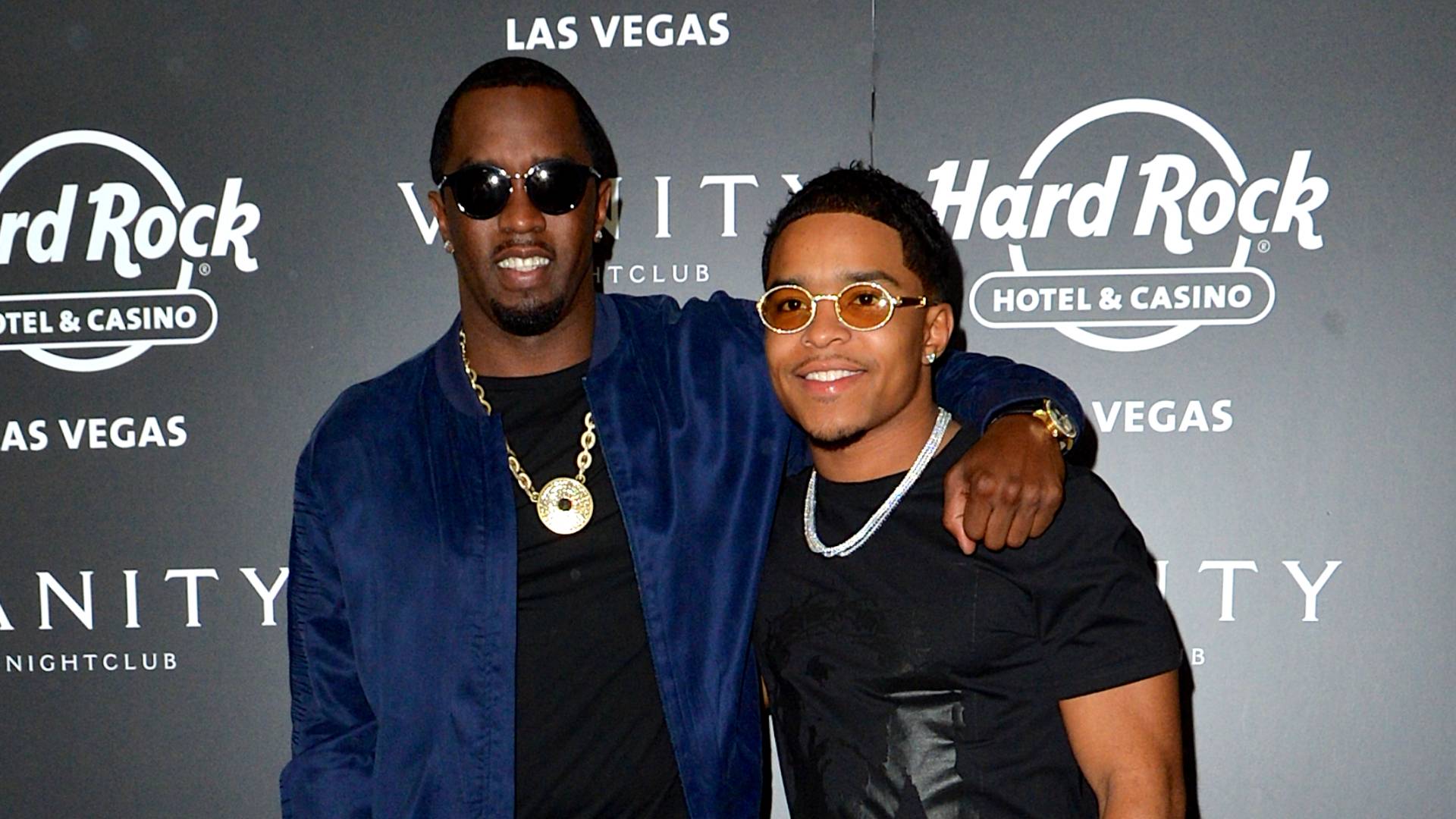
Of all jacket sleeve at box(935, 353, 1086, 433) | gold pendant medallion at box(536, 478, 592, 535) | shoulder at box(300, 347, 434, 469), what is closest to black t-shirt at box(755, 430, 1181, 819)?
jacket sleeve at box(935, 353, 1086, 433)

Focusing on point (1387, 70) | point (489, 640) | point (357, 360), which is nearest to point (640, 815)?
point (489, 640)

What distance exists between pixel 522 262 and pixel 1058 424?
0.85 metres

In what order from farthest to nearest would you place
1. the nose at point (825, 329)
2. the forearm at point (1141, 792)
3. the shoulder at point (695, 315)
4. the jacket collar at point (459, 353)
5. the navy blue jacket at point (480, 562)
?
the shoulder at point (695, 315) → the jacket collar at point (459, 353) → the navy blue jacket at point (480, 562) → the nose at point (825, 329) → the forearm at point (1141, 792)

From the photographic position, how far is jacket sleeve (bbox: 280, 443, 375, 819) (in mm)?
1750

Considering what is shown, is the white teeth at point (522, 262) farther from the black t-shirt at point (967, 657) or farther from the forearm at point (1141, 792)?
the forearm at point (1141, 792)

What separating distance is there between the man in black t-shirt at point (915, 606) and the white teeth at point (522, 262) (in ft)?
1.22

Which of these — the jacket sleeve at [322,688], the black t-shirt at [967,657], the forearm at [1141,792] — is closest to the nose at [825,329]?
the black t-shirt at [967,657]

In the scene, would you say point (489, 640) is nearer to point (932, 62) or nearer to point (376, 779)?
point (376, 779)

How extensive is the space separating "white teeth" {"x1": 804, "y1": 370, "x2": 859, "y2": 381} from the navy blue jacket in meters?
0.23

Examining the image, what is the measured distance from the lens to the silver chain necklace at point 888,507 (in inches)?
57.9

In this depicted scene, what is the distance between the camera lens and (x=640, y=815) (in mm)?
1656

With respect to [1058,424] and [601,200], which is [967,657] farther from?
[601,200]

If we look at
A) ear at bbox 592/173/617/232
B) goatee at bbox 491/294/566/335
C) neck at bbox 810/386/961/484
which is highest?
ear at bbox 592/173/617/232

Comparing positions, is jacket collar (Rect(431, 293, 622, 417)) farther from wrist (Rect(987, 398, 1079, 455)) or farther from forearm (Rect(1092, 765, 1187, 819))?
forearm (Rect(1092, 765, 1187, 819))
